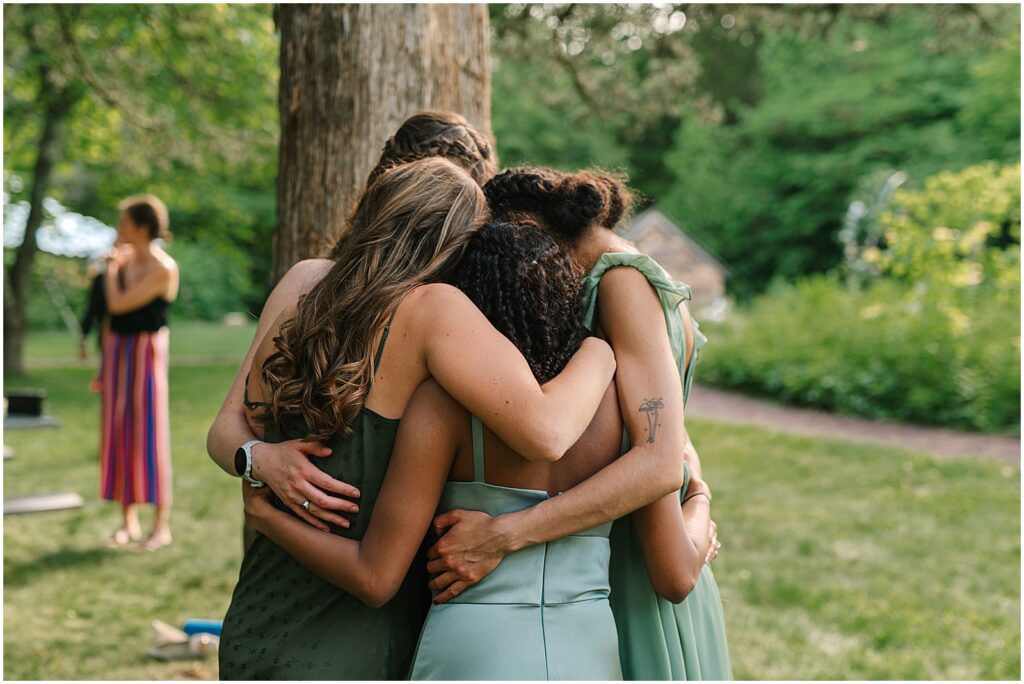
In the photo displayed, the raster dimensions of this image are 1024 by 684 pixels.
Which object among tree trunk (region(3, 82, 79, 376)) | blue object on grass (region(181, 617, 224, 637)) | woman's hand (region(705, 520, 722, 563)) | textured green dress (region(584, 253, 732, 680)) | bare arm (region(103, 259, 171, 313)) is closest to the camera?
textured green dress (region(584, 253, 732, 680))

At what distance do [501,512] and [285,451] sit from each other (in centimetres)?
52

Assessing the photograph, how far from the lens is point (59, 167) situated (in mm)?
17250

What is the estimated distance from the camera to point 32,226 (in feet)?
49.6

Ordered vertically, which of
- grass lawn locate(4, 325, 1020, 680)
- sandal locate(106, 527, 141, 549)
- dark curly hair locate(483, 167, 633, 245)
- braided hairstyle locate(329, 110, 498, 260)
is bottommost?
sandal locate(106, 527, 141, 549)

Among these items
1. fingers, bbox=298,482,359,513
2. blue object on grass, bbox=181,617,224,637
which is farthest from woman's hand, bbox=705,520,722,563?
blue object on grass, bbox=181,617,224,637

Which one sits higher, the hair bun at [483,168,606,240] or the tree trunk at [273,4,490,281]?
the tree trunk at [273,4,490,281]

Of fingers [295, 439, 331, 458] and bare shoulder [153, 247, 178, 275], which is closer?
fingers [295, 439, 331, 458]

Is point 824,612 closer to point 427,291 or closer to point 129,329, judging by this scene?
point 427,291

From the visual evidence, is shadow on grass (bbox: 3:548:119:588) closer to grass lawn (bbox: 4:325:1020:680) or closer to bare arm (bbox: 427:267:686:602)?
grass lawn (bbox: 4:325:1020:680)

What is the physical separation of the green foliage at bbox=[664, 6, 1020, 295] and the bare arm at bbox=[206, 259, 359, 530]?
25.6m

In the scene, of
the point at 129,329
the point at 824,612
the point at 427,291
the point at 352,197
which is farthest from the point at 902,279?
the point at 427,291

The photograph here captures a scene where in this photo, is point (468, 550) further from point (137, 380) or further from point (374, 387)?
point (137, 380)

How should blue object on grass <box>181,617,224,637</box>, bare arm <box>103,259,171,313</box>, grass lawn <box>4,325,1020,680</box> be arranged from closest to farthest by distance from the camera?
blue object on grass <box>181,617,224,637</box> < grass lawn <box>4,325,1020,680</box> < bare arm <box>103,259,171,313</box>

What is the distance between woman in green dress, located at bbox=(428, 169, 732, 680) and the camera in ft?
6.54
